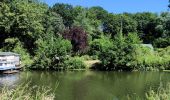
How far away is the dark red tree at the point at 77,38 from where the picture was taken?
5178cm

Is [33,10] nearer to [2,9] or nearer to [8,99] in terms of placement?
[2,9]

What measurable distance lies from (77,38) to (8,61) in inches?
462

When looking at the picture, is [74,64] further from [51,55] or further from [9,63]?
[9,63]

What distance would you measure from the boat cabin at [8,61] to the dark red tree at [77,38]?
9.97 meters

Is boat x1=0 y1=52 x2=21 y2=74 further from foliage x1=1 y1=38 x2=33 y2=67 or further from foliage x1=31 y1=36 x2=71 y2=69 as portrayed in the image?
foliage x1=31 y1=36 x2=71 y2=69

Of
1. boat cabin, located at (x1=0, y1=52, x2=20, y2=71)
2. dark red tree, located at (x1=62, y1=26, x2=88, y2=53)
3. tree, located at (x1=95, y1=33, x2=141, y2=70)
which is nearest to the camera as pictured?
boat cabin, located at (x1=0, y1=52, x2=20, y2=71)

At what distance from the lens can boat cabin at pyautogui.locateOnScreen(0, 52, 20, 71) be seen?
4244 cm

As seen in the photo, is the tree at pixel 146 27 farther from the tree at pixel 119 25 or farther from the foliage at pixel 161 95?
the foliage at pixel 161 95

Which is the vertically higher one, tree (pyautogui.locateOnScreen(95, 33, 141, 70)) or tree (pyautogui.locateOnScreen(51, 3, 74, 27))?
tree (pyautogui.locateOnScreen(51, 3, 74, 27))

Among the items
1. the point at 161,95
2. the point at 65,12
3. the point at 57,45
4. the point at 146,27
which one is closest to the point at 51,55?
the point at 57,45

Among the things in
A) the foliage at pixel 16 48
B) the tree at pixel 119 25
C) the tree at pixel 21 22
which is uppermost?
the tree at pixel 119 25

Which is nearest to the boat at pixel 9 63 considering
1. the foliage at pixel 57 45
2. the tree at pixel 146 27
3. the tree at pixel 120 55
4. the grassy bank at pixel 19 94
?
the foliage at pixel 57 45

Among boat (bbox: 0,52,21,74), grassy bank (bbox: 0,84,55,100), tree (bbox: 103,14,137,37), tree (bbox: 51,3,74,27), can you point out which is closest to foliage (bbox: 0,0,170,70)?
boat (bbox: 0,52,21,74)

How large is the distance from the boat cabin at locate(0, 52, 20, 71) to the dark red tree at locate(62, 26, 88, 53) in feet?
32.7
